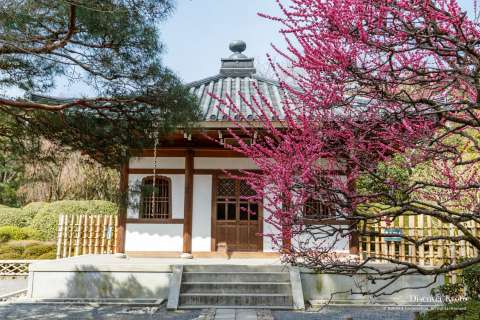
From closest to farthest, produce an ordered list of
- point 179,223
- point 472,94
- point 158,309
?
point 472,94 → point 158,309 → point 179,223

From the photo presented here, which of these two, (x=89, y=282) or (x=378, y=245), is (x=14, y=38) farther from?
(x=378, y=245)

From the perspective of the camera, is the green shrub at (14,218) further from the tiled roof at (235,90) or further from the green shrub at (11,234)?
the tiled roof at (235,90)

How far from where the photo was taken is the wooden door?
9.80 m

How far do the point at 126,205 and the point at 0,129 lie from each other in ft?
6.00

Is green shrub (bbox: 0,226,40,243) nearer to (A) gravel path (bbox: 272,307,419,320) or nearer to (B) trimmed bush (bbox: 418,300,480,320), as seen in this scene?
(A) gravel path (bbox: 272,307,419,320)

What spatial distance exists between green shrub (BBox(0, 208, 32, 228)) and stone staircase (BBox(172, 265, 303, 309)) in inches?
409

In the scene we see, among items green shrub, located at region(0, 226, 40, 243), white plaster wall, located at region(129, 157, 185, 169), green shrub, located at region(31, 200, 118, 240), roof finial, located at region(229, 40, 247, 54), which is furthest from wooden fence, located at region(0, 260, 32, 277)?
roof finial, located at region(229, 40, 247, 54)

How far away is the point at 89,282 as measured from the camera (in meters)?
7.88

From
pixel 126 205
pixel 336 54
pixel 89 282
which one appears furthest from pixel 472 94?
pixel 89 282

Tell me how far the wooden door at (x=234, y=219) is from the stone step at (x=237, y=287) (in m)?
2.16

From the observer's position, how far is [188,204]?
9711 mm

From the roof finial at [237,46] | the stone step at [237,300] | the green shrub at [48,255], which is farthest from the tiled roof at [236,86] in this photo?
the green shrub at [48,255]

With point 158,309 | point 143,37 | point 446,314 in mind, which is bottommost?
point 158,309

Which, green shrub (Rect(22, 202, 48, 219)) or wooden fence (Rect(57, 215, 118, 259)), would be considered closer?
wooden fence (Rect(57, 215, 118, 259))
